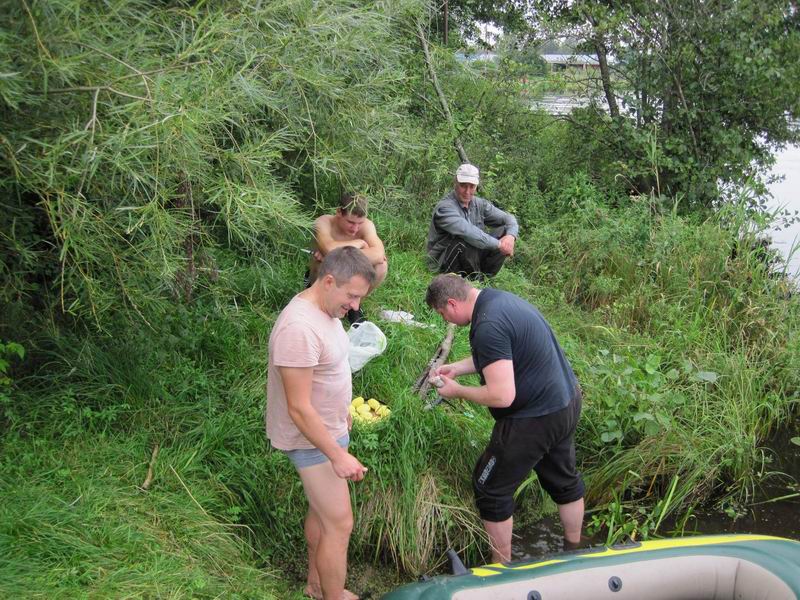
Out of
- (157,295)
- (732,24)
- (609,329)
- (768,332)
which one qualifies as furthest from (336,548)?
(732,24)

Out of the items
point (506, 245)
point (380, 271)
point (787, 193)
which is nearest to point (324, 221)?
point (380, 271)

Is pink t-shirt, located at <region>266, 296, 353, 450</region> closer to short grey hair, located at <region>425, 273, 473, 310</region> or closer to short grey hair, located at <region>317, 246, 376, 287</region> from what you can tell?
short grey hair, located at <region>317, 246, 376, 287</region>

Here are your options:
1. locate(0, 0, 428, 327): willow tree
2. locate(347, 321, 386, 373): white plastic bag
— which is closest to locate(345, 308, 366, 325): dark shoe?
locate(347, 321, 386, 373): white plastic bag

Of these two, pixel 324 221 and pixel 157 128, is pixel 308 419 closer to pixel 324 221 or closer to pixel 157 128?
pixel 157 128

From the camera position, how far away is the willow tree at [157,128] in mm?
3377

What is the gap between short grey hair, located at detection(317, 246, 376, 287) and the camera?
3.28 metres

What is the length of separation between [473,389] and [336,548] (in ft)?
3.22

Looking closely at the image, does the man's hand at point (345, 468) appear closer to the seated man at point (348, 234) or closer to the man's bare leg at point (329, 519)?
the man's bare leg at point (329, 519)

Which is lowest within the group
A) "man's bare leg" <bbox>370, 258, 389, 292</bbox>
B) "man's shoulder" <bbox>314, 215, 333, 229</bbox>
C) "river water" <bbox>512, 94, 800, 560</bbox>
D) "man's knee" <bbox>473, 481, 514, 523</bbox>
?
"river water" <bbox>512, 94, 800, 560</bbox>

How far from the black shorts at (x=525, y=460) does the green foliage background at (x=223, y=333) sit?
53 cm

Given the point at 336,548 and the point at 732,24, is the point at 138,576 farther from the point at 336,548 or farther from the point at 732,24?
the point at 732,24

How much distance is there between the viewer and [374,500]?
179 inches

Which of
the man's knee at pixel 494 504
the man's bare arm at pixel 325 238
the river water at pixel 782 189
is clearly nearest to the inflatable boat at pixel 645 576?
the man's knee at pixel 494 504

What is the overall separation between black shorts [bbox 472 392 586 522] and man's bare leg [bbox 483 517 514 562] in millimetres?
39
